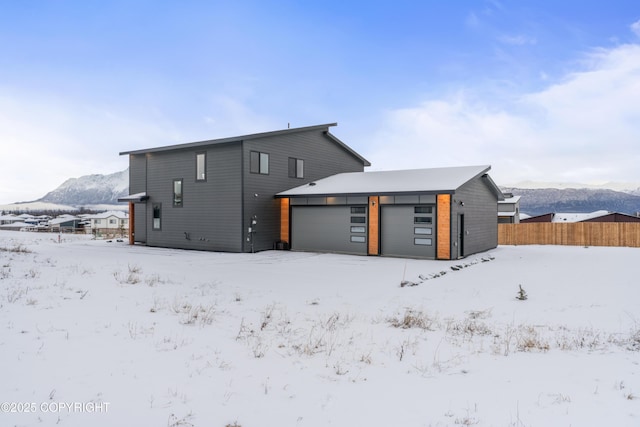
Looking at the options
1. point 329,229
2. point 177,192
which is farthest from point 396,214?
point 177,192

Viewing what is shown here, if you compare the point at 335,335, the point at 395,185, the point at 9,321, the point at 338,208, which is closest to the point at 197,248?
the point at 338,208

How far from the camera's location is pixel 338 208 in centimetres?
1897

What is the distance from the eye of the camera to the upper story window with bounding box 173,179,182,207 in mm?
21578

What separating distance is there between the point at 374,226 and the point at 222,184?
25.5 feet

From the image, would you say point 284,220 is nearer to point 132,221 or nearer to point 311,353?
point 132,221

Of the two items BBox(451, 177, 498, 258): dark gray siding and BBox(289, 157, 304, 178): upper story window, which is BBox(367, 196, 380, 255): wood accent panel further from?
BBox(289, 157, 304, 178): upper story window

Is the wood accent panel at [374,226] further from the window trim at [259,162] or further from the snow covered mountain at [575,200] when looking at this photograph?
the snow covered mountain at [575,200]

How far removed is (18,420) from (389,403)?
10.9 feet

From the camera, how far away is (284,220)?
67.9 feet

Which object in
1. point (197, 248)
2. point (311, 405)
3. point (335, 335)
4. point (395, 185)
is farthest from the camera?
point (197, 248)

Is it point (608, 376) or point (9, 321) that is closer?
point (608, 376)

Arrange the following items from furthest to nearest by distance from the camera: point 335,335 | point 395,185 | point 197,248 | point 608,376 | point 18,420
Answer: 1. point 197,248
2. point 395,185
3. point 335,335
4. point 608,376
5. point 18,420

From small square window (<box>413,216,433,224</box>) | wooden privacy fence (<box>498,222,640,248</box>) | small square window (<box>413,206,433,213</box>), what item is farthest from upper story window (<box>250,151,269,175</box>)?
wooden privacy fence (<box>498,222,640,248</box>)

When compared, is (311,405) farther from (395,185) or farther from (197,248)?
(197,248)
